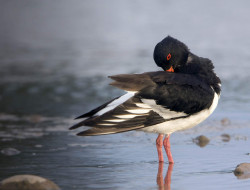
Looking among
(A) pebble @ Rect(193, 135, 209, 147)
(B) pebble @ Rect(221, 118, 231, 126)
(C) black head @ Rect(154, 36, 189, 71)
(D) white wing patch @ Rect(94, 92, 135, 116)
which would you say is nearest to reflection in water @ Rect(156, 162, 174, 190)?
(D) white wing patch @ Rect(94, 92, 135, 116)

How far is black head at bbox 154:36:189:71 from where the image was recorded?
6172 millimetres

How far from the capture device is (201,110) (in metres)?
5.70

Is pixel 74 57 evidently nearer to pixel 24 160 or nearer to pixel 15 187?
pixel 24 160

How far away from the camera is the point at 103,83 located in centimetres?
1073

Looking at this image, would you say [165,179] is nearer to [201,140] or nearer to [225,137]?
[201,140]

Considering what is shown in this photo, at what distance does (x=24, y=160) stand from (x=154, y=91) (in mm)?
1651

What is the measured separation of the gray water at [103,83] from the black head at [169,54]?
1015 millimetres

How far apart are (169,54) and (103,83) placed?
4614 mm

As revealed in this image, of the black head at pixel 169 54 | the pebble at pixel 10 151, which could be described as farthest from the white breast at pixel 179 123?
the pebble at pixel 10 151

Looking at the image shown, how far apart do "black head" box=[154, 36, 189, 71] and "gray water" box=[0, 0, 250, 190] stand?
102 cm

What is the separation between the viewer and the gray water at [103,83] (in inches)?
215

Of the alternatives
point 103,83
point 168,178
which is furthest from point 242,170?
point 103,83

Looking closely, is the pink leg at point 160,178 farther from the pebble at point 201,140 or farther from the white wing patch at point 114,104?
the pebble at point 201,140

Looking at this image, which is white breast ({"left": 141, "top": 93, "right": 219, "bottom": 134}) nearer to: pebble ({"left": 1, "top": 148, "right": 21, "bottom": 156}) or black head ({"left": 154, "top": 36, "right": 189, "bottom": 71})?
black head ({"left": 154, "top": 36, "right": 189, "bottom": 71})
